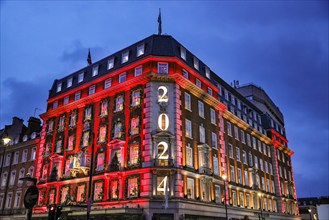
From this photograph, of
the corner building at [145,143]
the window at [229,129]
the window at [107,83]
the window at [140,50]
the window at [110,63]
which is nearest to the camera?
the corner building at [145,143]

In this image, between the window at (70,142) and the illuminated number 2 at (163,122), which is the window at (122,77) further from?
the window at (70,142)

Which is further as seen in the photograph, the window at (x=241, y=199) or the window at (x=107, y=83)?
the window at (x=241, y=199)

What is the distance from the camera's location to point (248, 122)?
181ft

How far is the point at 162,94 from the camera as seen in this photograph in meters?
34.8

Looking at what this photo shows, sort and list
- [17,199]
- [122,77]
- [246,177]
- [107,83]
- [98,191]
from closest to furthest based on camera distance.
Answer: [98,191], [122,77], [107,83], [17,199], [246,177]

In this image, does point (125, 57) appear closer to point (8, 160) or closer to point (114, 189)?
point (114, 189)

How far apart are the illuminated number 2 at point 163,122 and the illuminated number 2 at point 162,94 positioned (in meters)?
1.72

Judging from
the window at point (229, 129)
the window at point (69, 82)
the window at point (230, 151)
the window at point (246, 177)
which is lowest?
the window at point (246, 177)

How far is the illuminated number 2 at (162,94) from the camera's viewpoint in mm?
34397

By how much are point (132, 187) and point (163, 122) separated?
7158mm

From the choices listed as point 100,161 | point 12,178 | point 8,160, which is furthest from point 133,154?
point 8,160

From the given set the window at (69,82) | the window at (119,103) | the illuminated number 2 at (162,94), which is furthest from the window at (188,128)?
the window at (69,82)

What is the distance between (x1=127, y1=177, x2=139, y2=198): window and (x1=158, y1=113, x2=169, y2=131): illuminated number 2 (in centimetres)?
569

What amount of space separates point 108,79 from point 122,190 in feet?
47.0
